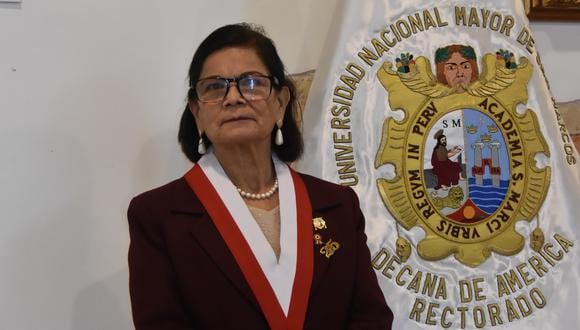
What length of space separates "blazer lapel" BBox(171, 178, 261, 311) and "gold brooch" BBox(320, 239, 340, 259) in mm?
159

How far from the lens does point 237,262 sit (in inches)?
39.8

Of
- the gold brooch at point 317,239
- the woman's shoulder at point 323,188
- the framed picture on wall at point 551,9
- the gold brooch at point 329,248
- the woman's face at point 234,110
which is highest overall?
the framed picture on wall at point 551,9

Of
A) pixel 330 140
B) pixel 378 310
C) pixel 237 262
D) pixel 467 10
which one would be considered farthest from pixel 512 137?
pixel 237 262

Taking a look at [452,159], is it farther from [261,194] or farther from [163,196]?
[163,196]

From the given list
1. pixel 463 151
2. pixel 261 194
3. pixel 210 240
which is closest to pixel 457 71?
pixel 463 151

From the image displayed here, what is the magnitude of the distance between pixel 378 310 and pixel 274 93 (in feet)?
1.44

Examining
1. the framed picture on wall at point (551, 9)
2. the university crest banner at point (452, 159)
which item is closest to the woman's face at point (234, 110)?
the university crest banner at point (452, 159)

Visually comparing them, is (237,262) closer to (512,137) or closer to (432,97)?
(432,97)

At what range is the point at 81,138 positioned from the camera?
5.25ft

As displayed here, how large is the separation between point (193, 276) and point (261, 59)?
40 cm

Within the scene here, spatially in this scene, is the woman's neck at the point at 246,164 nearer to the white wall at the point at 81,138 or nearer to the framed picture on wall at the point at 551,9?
the white wall at the point at 81,138

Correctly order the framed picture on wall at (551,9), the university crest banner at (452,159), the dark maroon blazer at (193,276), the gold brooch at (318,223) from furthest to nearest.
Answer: the framed picture on wall at (551,9)
the university crest banner at (452,159)
the gold brooch at (318,223)
the dark maroon blazer at (193,276)

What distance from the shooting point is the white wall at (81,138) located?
1536 millimetres

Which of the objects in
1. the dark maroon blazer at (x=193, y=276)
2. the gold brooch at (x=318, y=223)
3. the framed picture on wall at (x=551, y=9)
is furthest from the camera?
the framed picture on wall at (x=551, y=9)
